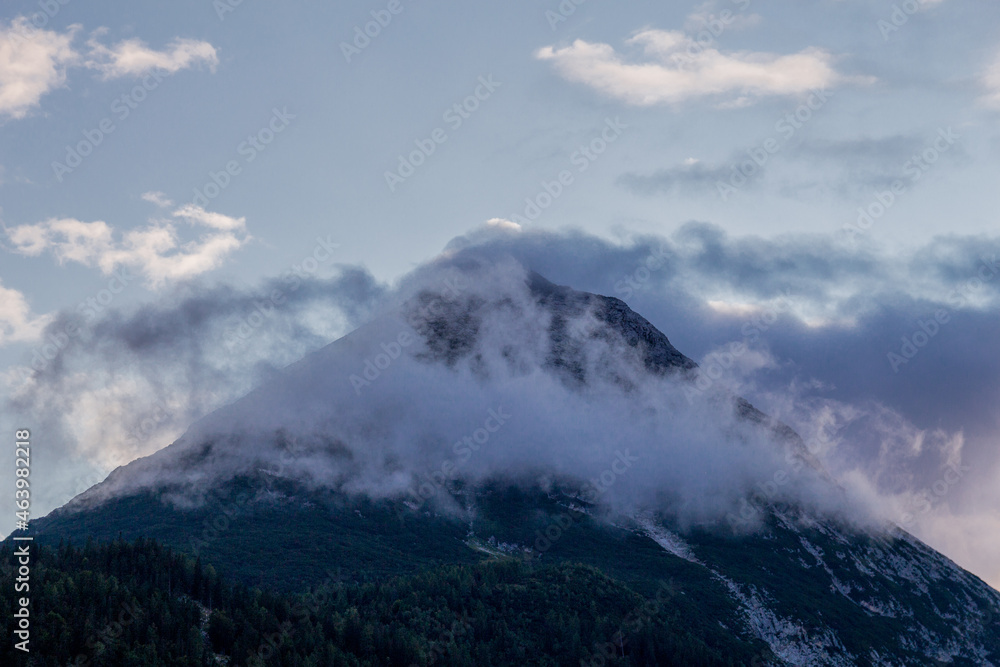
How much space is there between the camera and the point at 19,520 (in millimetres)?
138125

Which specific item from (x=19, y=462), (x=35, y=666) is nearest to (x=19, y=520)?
(x=19, y=462)

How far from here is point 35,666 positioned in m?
199

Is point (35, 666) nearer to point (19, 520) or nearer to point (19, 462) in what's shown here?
point (19, 520)

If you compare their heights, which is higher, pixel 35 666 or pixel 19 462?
pixel 19 462

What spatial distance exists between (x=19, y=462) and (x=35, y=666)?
9546 centimetres

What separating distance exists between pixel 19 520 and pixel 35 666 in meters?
83.3

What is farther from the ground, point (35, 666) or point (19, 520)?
point (19, 520)

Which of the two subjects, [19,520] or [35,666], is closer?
[19,520]

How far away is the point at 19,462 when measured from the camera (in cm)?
13175

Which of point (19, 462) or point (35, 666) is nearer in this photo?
point (19, 462)
